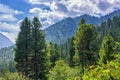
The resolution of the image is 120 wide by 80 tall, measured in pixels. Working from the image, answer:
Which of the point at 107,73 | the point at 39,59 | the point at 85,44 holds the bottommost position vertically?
the point at 107,73

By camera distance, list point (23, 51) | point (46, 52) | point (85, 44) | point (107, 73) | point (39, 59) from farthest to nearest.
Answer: point (46, 52)
point (39, 59)
point (23, 51)
point (85, 44)
point (107, 73)

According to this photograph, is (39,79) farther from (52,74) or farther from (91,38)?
(91,38)

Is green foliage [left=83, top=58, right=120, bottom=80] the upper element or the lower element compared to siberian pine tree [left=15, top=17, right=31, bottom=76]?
lower

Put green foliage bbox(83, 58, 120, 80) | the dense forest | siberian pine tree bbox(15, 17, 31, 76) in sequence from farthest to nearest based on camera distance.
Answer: siberian pine tree bbox(15, 17, 31, 76) < the dense forest < green foliage bbox(83, 58, 120, 80)

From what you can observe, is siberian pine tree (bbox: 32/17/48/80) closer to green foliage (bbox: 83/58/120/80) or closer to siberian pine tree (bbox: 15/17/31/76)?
siberian pine tree (bbox: 15/17/31/76)

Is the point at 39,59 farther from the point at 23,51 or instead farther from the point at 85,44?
the point at 85,44

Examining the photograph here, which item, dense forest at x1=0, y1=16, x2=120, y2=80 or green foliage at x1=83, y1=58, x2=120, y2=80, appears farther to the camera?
dense forest at x1=0, y1=16, x2=120, y2=80

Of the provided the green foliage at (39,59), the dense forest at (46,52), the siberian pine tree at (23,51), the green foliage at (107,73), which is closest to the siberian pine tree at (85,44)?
the dense forest at (46,52)

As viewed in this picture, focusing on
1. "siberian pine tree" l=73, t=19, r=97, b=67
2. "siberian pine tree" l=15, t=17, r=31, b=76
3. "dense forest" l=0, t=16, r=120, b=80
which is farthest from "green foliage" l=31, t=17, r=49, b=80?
"siberian pine tree" l=73, t=19, r=97, b=67

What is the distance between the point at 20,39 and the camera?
205 feet

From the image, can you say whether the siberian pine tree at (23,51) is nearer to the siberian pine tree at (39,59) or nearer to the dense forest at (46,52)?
the dense forest at (46,52)

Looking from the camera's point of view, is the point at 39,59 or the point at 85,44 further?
the point at 39,59

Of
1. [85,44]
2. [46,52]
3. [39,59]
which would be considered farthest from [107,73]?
[46,52]

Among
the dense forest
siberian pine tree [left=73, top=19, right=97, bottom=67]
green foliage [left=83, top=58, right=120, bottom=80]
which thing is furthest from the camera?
siberian pine tree [left=73, top=19, right=97, bottom=67]
